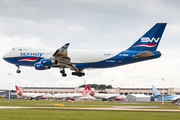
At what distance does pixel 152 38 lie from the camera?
58094 millimetres

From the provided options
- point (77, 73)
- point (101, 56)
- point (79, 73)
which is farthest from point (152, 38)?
point (77, 73)

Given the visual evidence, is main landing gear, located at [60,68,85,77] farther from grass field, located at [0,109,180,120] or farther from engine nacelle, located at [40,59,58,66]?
grass field, located at [0,109,180,120]

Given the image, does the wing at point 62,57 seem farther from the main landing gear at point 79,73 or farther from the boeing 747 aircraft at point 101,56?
the main landing gear at point 79,73

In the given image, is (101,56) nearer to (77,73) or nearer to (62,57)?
(62,57)

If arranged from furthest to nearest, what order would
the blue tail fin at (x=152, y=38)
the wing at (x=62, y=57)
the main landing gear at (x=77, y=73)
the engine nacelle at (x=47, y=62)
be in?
the main landing gear at (x=77, y=73) → the blue tail fin at (x=152, y=38) → the engine nacelle at (x=47, y=62) → the wing at (x=62, y=57)

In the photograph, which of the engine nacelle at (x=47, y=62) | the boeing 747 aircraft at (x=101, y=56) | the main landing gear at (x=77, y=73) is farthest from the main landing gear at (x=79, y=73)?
the engine nacelle at (x=47, y=62)

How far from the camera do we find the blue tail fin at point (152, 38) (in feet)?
190

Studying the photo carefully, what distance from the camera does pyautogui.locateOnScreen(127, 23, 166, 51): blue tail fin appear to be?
190ft

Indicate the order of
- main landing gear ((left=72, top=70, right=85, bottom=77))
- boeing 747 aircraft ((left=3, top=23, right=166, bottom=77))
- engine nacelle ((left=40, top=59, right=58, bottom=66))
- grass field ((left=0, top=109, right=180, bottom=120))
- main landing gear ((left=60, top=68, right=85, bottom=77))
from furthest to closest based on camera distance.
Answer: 1. main landing gear ((left=72, top=70, right=85, bottom=77))
2. main landing gear ((left=60, top=68, right=85, bottom=77))
3. engine nacelle ((left=40, top=59, right=58, bottom=66))
4. boeing 747 aircraft ((left=3, top=23, right=166, bottom=77))
5. grass field ((left=0, top=109, right=180, bottom=120))

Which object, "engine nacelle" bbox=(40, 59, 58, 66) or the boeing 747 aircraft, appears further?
"engine nacelle" bbox=(40, 59, 58, 66)

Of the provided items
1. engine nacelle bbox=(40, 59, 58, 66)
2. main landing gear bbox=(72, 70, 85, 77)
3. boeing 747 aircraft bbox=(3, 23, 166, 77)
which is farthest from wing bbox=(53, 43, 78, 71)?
main landing gear bbox=(72, 70, 85, 77)

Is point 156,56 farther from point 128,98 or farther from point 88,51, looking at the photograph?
point 128,98

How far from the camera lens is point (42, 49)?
61969 mm

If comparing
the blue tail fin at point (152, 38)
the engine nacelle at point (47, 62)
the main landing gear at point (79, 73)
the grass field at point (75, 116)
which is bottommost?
the grass field at point (75, 116)
